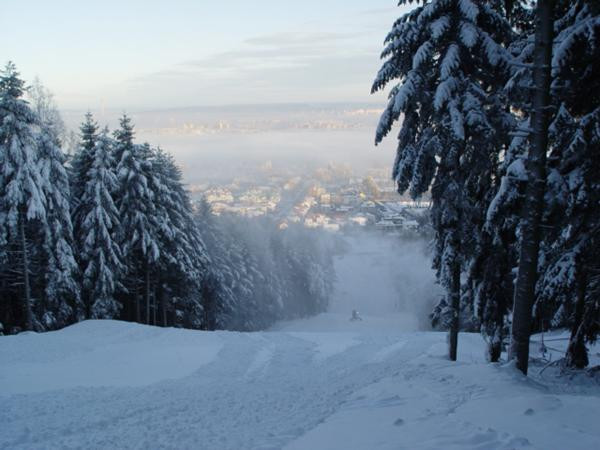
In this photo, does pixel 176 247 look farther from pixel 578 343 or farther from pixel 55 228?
pixel 578 343

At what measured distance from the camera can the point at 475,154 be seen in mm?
13484

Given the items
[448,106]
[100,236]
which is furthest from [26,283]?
[448,106]

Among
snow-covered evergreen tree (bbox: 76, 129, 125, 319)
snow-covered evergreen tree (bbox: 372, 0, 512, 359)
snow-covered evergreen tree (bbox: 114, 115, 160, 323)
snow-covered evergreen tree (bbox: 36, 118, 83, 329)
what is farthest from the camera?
snow-covered evergreen tree (bbox: 114, 115, 160, 323)

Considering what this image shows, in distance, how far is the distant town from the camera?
110562mm

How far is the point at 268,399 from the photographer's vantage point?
1152 centimetres

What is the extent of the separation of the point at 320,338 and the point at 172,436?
15.3 metres

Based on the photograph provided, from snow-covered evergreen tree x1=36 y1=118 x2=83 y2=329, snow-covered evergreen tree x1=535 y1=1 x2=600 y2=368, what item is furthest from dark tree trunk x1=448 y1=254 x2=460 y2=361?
snow-covered evergreen tree x1=36 y1=118 x2=83 y2=329

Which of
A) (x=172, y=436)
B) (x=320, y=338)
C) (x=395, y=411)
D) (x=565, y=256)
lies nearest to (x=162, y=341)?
(x=320, y=338)

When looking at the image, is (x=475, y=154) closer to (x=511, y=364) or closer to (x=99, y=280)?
(x=511, y=364)

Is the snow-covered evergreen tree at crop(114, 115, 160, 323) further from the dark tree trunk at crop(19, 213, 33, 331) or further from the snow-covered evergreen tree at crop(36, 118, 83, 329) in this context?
the dark tree trunk at crop(19, 213, 33, 331)

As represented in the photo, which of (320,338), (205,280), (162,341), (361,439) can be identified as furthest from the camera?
(205,280)

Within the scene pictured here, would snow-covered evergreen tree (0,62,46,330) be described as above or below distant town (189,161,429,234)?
above

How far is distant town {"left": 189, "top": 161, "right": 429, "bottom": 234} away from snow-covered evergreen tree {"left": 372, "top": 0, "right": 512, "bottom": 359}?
7869 centimetres

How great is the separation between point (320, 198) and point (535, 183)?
13928cm
